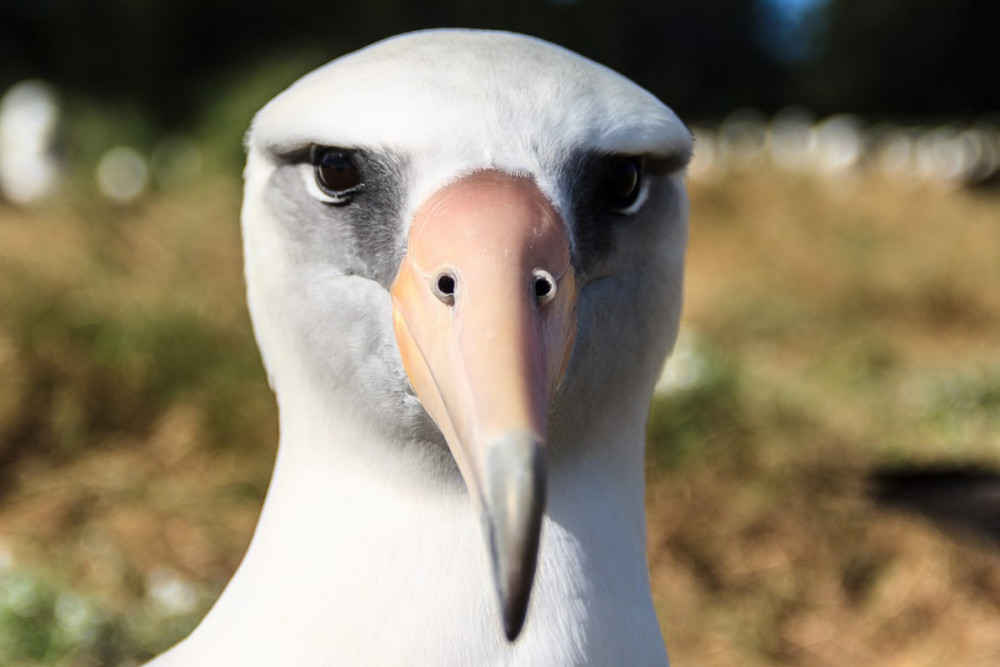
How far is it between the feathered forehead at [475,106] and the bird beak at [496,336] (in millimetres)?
75

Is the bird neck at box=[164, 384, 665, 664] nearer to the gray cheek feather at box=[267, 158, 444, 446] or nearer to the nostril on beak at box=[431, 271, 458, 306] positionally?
the gray cheek feather at box=[267, 158, 444, 446]

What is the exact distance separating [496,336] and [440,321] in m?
0.10

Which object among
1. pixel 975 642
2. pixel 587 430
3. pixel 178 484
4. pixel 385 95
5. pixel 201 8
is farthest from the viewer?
pixel 201 8

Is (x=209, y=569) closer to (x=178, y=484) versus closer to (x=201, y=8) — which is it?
(x=178, y=484)

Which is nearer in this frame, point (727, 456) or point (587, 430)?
point (587, 430)

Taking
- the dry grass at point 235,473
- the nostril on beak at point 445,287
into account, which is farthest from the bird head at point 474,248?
the dry grass at point 235,473

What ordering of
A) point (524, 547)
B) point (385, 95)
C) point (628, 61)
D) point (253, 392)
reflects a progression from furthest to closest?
point (628, 61)
point (253, 392)
point (385, 95)
point (524, 547)

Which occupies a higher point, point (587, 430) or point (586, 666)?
point (587, 430)

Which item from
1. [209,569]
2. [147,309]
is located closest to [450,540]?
[209,569]

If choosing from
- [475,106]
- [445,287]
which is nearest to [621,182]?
[475,106]

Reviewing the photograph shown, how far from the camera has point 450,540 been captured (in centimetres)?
145

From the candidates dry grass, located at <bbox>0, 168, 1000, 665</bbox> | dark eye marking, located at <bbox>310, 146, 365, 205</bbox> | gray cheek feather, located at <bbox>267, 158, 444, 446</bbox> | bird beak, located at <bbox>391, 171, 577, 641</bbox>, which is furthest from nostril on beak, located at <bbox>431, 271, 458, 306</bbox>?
dry grass, located at <bbox>0, 168, 1000, 665</bbox>

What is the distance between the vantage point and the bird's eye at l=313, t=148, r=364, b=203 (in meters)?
1.41

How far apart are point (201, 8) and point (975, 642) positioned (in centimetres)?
2509
